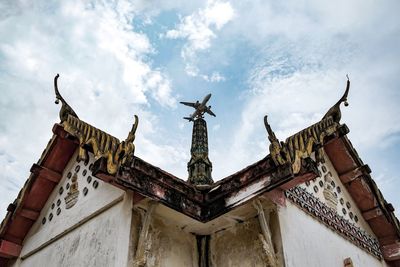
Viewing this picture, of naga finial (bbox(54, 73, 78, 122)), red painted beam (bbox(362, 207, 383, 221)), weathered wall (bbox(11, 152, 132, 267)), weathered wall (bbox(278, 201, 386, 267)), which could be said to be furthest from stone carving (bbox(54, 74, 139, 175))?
red painted beam (bbox(362, 207, 383, 221))

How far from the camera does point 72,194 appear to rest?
757cm

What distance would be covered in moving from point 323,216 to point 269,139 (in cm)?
225

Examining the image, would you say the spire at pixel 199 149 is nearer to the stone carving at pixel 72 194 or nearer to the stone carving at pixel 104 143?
the stone carving at pixel 72 194

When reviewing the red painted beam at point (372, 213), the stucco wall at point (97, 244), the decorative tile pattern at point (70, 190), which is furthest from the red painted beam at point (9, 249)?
the red painted beam at point (372, 213)

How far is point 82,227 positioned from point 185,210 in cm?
172

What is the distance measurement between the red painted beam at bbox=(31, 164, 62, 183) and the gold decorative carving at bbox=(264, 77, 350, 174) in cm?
448

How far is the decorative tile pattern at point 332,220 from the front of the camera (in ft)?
22.7

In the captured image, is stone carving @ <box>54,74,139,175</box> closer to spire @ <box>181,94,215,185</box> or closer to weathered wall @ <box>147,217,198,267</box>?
weathered wall @ <box>147,217,198,267</box>

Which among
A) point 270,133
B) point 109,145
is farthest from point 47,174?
point 270,133

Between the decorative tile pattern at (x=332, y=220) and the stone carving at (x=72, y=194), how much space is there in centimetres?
364

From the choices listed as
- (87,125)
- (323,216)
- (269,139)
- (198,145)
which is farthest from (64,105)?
(323,216)

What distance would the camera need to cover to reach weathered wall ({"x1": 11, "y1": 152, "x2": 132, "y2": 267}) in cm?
580

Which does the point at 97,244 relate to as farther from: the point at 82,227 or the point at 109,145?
the point at 109,145

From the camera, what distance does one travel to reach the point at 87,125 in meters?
6.23
